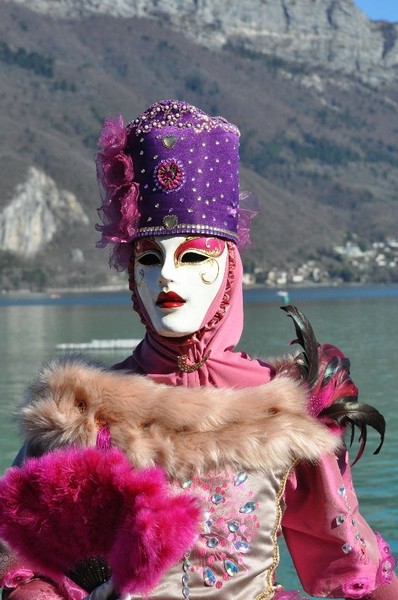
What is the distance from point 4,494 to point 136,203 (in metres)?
0.68

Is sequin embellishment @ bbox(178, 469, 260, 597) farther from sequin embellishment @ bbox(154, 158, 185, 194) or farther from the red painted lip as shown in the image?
sequin embellishment @ bbox(154, 158, 185, 194)

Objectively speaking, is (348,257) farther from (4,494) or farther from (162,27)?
(4,494)

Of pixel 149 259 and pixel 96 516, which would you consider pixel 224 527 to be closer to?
pixel 96 516

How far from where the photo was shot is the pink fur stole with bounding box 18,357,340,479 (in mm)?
2127

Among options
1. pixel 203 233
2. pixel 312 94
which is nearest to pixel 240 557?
pixel 203 233

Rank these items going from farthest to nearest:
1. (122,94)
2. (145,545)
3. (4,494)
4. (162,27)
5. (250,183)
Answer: (162,27)
(122,94)
(250,183)
(4,494)
(145,545)

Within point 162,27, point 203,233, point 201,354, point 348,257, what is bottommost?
point 348,257

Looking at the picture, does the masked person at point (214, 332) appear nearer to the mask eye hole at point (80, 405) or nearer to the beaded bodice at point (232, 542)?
the beaded bodice at point (232, 542)

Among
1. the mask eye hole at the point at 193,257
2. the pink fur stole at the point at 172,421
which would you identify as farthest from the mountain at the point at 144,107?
the pink fur stole at the point at 172,421

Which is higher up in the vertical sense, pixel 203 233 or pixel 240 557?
pixel 203 233

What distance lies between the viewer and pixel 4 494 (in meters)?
1.95

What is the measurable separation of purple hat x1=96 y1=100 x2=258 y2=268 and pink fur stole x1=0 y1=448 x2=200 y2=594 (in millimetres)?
552

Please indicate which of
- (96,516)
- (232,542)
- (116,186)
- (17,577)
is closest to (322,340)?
(116,186)

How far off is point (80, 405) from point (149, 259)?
0.34 meters
